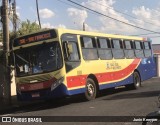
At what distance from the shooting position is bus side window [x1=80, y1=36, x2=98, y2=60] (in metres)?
18.1

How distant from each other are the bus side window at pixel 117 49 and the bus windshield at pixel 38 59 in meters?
5.44

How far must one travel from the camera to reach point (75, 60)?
17.1 m

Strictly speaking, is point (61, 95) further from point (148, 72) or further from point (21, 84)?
point (148, 72)

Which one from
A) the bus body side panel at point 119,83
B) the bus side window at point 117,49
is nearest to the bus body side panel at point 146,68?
the bus body side panel at point 119,83

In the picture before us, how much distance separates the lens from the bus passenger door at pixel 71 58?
16.3 metres

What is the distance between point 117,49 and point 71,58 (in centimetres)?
540

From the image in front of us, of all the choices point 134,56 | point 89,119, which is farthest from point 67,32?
point 134,56

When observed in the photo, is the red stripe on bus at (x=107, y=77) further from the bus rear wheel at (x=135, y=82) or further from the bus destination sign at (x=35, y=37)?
the bus destination sign at (x=35, y=37)

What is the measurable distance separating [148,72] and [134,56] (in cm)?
237

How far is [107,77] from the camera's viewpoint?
65.3 ft

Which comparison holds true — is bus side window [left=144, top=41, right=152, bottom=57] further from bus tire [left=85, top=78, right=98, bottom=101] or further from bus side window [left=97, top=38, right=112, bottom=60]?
bus tire [left=85, top=78, right=98, bottom=101]

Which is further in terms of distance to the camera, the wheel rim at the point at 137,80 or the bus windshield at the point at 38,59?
the wheel rim at the point at 137,80

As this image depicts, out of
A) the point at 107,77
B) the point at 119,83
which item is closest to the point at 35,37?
the point at 107,77

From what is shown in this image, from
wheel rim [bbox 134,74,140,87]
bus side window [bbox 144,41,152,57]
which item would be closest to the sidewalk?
wheel rim [bbox 134,74,140,87]
